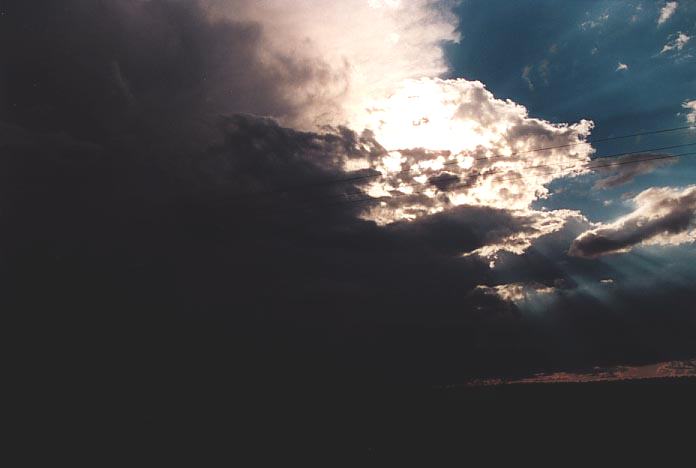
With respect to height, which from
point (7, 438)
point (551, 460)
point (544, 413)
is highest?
point (544, 413)

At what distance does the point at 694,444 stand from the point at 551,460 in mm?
13733

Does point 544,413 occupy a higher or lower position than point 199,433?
higher

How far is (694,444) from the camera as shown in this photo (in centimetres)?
3303

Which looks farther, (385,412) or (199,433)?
(385,412)

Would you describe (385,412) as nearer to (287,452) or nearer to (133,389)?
(287,452)

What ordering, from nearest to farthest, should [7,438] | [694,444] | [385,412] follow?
[694,444] < [7,438] < [385,412]

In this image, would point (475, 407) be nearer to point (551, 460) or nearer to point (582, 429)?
point (582, 429)

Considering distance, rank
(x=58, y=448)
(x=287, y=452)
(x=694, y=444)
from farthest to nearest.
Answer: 1. (x=58, y=448)
2. (x=287, y=452)
3. (x=694, y=444)

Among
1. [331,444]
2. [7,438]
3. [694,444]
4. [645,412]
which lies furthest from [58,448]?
[645,412]

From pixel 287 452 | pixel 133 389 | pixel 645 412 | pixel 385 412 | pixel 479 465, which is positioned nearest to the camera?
pixel 479 465

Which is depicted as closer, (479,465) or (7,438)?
(479,465)

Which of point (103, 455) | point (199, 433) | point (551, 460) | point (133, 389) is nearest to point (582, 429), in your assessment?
point (551, 460)

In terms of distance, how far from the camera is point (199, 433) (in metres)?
51.3

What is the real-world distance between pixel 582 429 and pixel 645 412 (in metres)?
17.4
